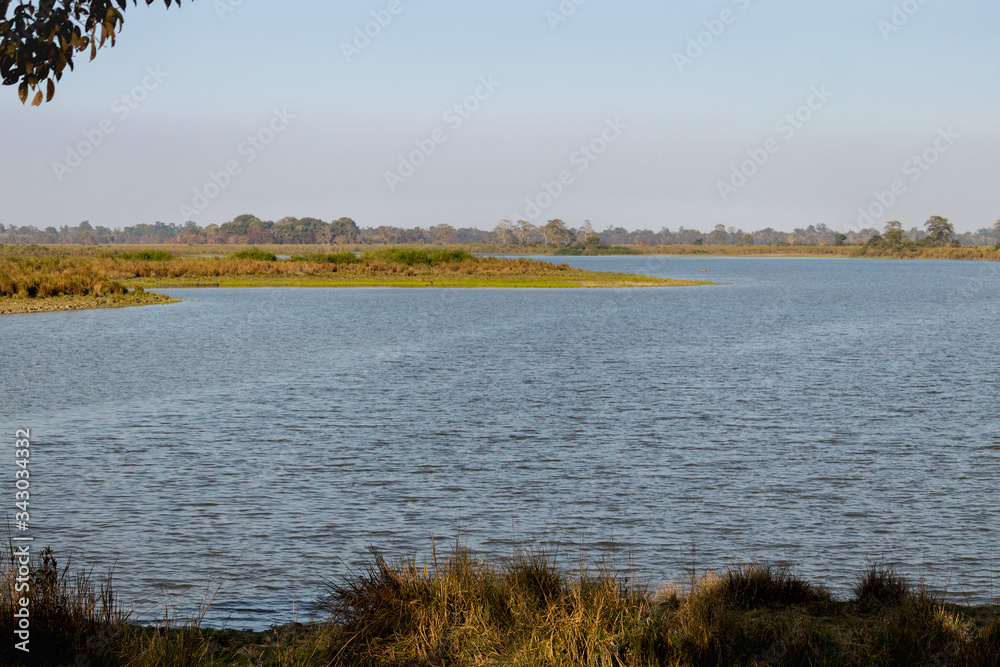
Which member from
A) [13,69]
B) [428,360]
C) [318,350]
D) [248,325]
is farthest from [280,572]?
[248,325]

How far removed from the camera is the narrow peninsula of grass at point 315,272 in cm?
7838

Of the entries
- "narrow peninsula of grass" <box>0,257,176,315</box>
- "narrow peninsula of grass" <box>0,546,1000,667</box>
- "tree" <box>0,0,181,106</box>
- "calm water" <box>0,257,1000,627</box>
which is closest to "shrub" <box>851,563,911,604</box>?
"narrow peninsula of grass" <box>0,546,1000,667</box>

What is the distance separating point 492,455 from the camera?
53.7 ft

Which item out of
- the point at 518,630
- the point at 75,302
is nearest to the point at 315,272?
the point at 75,302

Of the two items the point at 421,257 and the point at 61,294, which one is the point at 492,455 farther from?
the point at 421,257

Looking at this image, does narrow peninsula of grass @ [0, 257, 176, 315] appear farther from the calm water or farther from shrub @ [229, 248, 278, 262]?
shrub @ [229, 248, 278, 262]

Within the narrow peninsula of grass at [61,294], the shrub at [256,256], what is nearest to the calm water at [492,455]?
the narrow peninsula of grass at [61,294]

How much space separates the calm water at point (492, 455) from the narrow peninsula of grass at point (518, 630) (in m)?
1.51

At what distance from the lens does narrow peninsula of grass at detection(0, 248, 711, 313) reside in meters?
78.4

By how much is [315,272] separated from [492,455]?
83063 millimetres

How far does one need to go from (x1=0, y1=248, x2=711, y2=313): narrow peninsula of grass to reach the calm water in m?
38.8

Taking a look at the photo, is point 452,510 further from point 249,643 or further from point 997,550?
point 997,550

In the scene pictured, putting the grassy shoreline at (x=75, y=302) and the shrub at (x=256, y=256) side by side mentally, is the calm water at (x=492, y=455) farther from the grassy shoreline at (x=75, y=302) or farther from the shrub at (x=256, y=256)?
the shrub at (x=256, y=256)

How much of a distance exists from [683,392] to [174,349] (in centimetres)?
1942
